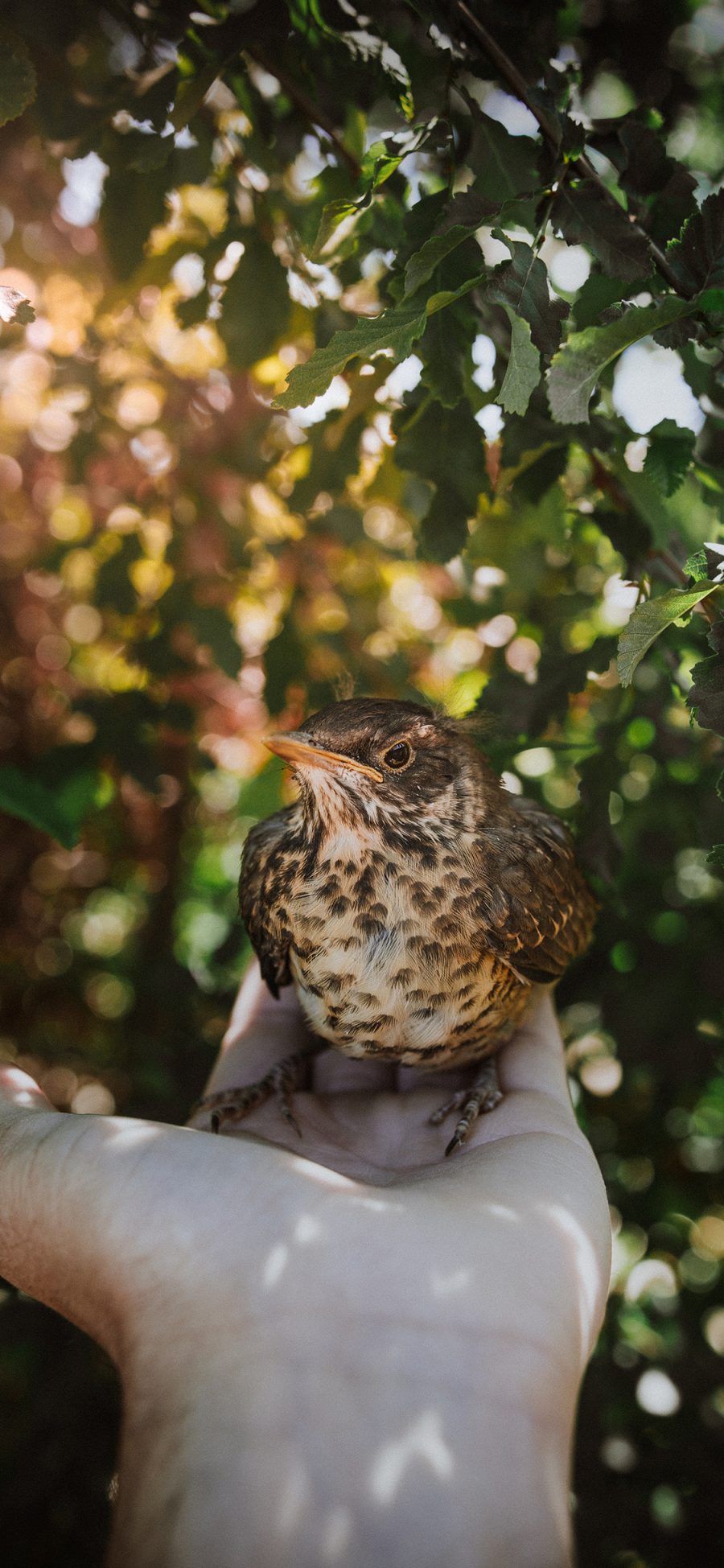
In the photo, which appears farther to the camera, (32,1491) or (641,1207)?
(641,1207)

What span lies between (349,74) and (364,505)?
1902mm

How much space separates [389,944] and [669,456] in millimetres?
1256

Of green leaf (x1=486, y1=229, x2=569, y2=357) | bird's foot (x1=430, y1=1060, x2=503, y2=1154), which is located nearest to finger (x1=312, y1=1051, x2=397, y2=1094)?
bird's foot (x1=430, y1=1060, x2=503, y2=1154)

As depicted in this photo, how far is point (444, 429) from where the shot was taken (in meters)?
2.03

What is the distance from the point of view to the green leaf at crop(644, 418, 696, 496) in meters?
1.86

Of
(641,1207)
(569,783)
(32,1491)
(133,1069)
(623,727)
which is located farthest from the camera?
(569,783)

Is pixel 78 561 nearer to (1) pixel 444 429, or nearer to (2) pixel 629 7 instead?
(1) pixel 444 429

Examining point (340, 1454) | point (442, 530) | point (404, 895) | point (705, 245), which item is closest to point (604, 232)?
point (705, 245)

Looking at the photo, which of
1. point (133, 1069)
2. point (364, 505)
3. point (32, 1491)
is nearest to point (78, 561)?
point (364, 505)

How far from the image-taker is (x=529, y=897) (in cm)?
239

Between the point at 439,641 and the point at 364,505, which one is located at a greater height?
the point at 364,505

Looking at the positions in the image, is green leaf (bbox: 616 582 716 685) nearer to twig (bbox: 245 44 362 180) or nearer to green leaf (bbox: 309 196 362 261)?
green leaf (bbox: 309 196 362 261)

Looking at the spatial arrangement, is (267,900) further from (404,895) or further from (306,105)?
(306,105)

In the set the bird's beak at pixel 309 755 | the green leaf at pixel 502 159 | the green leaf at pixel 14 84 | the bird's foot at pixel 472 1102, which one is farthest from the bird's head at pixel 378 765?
the green leaf at pixel 14 84
